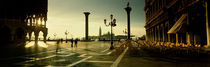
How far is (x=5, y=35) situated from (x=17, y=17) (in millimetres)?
4831

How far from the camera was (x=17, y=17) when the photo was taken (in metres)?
30.7

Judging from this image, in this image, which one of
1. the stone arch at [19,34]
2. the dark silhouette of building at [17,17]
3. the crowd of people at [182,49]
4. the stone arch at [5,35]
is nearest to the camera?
the crowd of people at [182,49]

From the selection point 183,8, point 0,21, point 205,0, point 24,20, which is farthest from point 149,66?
point 24,20

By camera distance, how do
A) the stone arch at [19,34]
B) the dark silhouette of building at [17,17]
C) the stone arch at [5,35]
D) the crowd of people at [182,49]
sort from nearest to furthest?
the crowd of people at [182,49]
the stone arch at [5,35]
the dark silhouette of building at [17,17]
the stone arch at [19,34]

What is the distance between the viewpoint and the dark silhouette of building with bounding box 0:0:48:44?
27.5 m

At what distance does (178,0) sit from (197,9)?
3.98m

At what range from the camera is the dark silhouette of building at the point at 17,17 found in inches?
1082

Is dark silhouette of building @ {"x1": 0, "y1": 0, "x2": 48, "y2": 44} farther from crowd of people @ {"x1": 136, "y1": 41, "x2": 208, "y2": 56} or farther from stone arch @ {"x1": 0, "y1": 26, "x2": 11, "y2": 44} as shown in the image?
crowd of people @ {"x1": 136, "y1": 41, "x2": 208, "y2": 56}

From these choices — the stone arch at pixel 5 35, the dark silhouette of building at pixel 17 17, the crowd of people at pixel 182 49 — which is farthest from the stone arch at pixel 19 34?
the crowd of people at pixel 182 49

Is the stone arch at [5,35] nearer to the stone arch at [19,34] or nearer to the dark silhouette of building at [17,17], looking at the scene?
the dark silhouette of building at [17,17]

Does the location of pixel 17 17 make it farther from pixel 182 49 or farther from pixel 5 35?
pixel 182 49

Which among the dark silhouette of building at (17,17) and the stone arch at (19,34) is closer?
the dark silhouette of building at (17,17)

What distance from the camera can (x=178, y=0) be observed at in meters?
18.4

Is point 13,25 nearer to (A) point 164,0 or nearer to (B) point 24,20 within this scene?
(B) point 24,20
